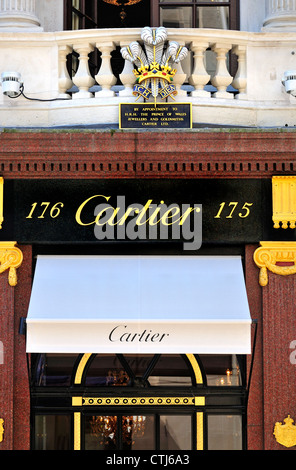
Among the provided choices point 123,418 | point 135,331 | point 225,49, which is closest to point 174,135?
point 225,49

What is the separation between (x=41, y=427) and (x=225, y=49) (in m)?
5.43

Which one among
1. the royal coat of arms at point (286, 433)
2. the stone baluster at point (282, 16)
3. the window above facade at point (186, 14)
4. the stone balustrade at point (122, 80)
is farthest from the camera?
the window above facade at point (186, 14)

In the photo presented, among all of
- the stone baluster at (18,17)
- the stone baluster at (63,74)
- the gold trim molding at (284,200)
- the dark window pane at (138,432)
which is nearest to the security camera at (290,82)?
the gold trim molding at (284,200)

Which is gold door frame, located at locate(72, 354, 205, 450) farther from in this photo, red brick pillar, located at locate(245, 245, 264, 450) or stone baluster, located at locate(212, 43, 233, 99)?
stone baluster, located at locate(212, 43, 233, 99)

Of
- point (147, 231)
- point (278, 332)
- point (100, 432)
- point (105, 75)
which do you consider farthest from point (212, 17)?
point (100, 432)

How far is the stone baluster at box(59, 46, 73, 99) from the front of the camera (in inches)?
509

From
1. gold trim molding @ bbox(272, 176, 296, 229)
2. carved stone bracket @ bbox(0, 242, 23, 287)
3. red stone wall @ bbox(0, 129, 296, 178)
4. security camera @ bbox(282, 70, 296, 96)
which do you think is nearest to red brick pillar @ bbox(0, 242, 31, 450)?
carved stone bracket @ bbox(0, 242, 23, 287)

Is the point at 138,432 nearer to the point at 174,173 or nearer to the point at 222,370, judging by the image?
the point at 222,370

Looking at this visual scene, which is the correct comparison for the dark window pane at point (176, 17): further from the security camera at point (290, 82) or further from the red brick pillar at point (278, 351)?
the red brick pillar at point (278, 351)

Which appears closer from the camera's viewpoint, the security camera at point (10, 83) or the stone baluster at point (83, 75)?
the security camera at point (10, 83)

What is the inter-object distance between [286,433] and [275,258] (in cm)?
220

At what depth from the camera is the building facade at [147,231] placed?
40.9 ft

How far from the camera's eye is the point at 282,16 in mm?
13156

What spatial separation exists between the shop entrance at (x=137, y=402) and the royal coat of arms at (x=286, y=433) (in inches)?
19.5
